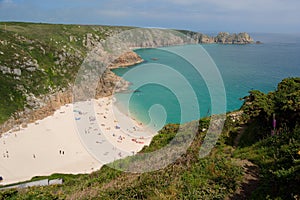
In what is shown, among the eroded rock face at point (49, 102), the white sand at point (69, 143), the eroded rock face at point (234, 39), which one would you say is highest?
the eroded rock face at point (234, 39)

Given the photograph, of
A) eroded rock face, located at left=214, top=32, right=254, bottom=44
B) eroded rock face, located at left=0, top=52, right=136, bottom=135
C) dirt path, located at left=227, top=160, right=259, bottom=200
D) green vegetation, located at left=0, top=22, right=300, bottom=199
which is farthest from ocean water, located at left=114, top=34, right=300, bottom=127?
eroded rock face, located at left=214, top=32, right=254, bottom=44

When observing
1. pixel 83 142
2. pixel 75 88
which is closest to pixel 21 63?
pixel 75 88

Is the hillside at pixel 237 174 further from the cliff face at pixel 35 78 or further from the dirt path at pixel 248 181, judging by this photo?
the cliff face at pixel 35 78

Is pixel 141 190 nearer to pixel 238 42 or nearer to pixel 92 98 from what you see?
pixel 92 98

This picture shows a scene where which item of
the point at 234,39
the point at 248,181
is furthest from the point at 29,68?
the point at 234,39

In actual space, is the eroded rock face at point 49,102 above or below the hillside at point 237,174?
below

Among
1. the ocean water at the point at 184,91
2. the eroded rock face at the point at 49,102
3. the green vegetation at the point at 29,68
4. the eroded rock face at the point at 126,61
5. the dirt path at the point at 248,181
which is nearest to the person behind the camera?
the dirt path at the point at 248,181

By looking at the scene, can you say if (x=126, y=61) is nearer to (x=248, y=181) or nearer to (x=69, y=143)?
(x=69, y=143)

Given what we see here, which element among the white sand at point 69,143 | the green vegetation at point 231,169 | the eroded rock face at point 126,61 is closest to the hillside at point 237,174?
the green vegetation at point 231,169

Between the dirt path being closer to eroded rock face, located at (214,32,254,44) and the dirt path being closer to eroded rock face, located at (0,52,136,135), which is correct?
eroded rock face, located at (0,52,136,135)
